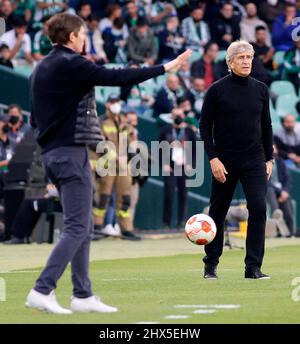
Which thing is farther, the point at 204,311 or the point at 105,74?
the point at 204,311

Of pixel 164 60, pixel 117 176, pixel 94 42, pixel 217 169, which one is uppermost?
pixel 94 42

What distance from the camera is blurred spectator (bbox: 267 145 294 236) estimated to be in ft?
81.0

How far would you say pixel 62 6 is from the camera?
26.9 metres

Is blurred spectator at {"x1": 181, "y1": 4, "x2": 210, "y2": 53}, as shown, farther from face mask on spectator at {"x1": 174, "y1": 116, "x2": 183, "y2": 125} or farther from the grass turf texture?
the grass turf texture

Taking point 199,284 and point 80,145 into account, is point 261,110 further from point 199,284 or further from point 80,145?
point 80,145

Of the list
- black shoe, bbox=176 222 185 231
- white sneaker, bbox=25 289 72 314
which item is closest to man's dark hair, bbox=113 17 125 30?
black shoe, bbox=176 222 185 231

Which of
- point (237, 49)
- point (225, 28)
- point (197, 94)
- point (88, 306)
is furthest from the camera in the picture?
point (225, 28)

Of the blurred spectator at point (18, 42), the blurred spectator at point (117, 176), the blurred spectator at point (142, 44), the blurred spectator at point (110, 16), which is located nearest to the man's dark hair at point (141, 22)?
the blurred spectator at point (142, 44)

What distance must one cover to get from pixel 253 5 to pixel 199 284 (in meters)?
18.1

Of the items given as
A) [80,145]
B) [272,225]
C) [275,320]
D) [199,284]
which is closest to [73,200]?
[80,145]

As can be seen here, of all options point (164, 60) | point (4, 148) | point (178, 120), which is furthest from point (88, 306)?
point (164, 60)

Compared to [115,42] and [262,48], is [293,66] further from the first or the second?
[115,42]

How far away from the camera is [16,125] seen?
2295 centimetres

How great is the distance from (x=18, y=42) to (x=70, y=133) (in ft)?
51.4
